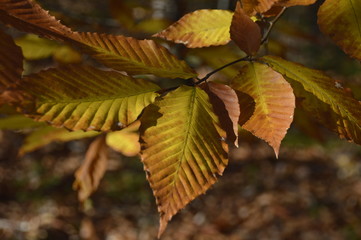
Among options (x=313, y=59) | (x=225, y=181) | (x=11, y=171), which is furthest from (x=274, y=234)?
(x=313, y=59)

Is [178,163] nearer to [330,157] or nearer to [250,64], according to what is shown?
[250,64]

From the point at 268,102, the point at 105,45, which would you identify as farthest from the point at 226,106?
the point at 105,45

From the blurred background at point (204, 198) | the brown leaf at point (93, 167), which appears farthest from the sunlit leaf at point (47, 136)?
the blurred background at point (204, 198)

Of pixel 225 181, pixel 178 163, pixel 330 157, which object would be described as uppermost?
pixel 178 163

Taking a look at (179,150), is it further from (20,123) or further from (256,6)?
(20,123)

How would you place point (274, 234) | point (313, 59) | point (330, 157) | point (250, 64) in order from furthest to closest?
point (313, 59) → point (330, 157) → point (274, 234) → point (250, 64)

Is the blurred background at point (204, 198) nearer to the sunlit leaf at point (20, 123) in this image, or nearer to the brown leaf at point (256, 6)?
the sunlit leaf at point (20, 123)
